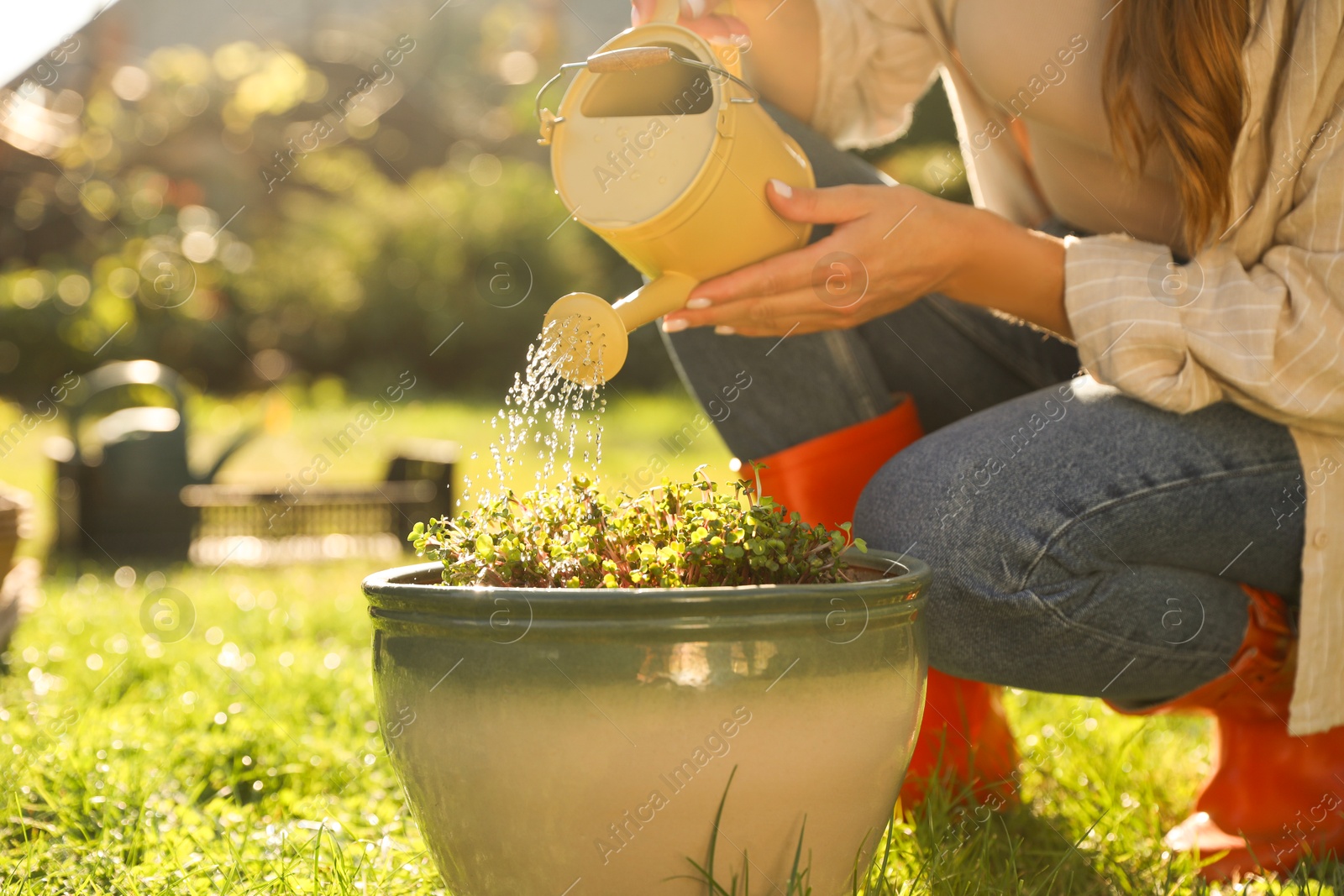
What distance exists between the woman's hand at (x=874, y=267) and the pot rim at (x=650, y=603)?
42 cm

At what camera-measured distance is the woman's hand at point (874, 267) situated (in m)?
1.24

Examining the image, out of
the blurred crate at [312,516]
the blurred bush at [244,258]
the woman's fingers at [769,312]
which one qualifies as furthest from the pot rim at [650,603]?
the blurred bush at [244,258]

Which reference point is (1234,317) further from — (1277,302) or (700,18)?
(700,18)

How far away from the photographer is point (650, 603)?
0.89 m

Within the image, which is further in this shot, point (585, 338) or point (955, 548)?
point (955, 548)

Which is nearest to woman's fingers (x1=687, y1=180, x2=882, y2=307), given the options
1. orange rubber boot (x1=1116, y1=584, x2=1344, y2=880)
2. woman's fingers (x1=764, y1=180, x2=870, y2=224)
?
woman's fingers (x1=764, y1=180, x2=870, y2=224)

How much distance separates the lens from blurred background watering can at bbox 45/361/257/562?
12.5 ft

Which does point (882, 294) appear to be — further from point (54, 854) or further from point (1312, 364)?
point (54, 854)

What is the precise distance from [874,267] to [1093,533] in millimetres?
390

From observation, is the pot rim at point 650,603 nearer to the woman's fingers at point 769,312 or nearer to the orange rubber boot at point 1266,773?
the woman's fingers at point 769,312

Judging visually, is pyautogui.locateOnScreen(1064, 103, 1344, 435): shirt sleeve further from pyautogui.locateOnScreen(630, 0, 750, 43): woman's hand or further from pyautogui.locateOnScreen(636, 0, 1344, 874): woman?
pyautogui.locateOnScreen(630, 0, 750, 43): woman's hand

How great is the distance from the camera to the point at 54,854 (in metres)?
1.27

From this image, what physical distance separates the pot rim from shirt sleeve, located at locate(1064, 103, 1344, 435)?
495 mm

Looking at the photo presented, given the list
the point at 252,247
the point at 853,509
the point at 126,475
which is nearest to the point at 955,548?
the point at 853,509
